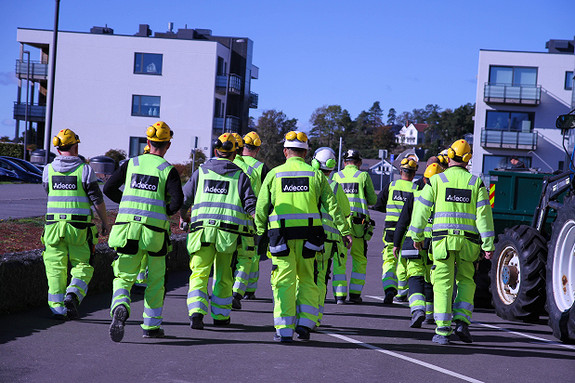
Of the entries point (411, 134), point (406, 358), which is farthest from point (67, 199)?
point (411, 134)

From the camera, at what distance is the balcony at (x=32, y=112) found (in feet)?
182

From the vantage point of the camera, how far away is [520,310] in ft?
30.3

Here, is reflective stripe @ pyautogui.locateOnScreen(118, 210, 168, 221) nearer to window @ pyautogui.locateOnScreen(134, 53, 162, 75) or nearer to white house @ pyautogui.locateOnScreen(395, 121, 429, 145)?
window @ pyautogui.locateOnScreen(134, 53, 162, 75)

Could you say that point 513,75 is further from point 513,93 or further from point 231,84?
point 231,84

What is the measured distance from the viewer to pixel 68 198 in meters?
8.35

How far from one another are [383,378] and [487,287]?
5.08 m

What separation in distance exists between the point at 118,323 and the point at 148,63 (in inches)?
1979

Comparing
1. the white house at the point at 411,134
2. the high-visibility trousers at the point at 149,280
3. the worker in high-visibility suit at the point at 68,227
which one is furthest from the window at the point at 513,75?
the white house at the point at 411,134

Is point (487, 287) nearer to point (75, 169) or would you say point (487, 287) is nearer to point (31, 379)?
point (75, 169)

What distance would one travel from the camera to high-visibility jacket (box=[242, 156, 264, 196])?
33.0 ft

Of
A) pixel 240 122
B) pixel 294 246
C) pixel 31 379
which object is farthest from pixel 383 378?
pixel 240 122

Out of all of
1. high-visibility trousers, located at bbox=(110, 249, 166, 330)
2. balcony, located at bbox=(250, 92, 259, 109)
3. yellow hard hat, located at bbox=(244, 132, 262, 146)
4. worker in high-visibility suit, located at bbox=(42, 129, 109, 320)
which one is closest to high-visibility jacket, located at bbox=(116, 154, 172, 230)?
high-visibility trousers, located at bbox=(110, 249, 166, 330)

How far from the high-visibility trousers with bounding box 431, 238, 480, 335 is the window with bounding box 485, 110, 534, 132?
4618 cm

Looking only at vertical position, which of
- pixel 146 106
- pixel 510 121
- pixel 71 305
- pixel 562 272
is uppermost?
pixel 510 121
